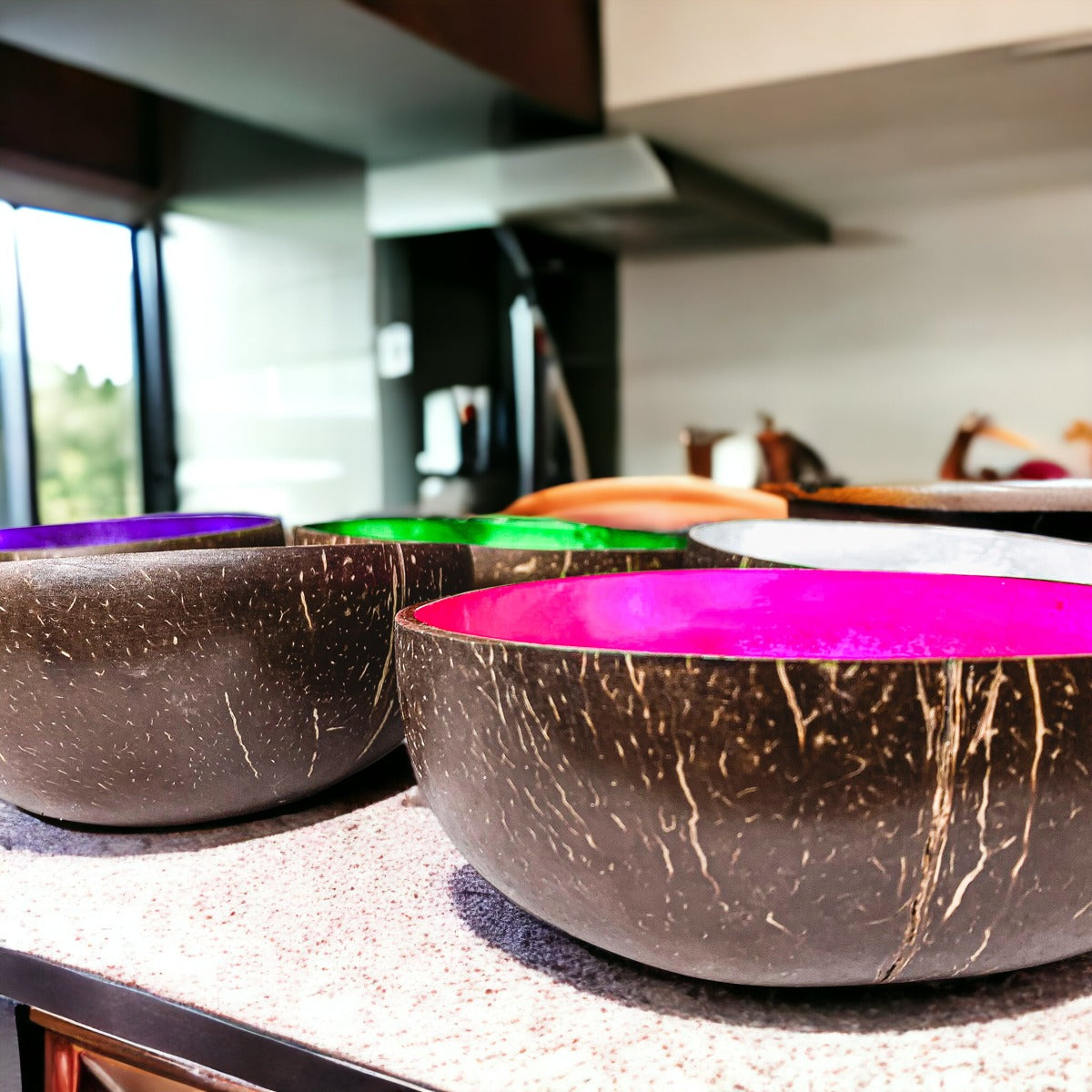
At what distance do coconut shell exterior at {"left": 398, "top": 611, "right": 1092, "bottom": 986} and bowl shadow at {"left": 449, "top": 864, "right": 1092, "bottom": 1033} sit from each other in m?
0.02

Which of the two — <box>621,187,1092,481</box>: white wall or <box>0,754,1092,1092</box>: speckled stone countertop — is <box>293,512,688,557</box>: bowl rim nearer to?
<box>0,754,1092,1092</box>: speckled stone countertop

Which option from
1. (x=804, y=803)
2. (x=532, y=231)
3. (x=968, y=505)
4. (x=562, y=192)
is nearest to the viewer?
(x=804, y=803)

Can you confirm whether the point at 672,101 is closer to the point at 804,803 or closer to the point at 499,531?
the point at 499,531

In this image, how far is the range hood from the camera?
8.53ft

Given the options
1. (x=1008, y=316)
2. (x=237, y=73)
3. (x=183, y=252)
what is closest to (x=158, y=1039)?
(x=237, y=73)

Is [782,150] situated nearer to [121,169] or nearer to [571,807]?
[121,169]

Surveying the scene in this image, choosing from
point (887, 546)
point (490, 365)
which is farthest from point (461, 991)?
point (490, 365)

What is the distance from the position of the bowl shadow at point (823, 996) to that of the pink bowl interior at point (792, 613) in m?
0.11

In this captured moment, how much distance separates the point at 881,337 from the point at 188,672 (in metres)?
3.20

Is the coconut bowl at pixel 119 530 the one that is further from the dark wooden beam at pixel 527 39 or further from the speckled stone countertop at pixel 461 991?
the dark wooden beam at pixel 527 39

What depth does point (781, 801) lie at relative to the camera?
0.23m

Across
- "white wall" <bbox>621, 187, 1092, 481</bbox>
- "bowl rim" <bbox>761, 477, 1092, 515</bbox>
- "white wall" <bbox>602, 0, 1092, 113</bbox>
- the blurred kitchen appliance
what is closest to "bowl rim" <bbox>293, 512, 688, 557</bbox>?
"bowl rim" <bbox>761, 477, 1092, 515</bbox>

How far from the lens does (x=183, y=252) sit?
217cm

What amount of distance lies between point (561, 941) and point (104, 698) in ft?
0.57
